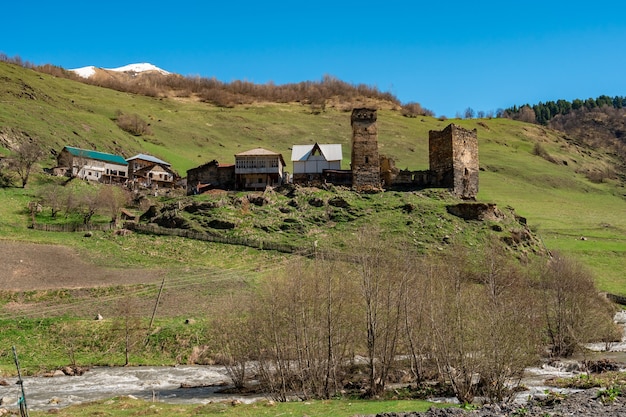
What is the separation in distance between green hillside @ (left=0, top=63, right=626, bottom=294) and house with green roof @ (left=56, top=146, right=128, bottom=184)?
4048 millimetres

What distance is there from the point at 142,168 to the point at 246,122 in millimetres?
79396

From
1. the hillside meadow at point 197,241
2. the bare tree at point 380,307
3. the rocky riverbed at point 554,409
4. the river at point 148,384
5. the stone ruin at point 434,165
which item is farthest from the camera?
the stone ruin at point 434,165

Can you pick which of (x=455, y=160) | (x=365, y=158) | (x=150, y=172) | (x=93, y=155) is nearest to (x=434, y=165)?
(x=455, y=160)

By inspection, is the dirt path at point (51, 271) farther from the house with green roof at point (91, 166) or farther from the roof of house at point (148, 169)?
the roof of house at point (148, 169)

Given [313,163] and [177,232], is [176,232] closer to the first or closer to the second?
[177,232]

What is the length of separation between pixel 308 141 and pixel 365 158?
273 ft

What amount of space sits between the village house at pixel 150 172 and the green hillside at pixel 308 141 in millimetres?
6941

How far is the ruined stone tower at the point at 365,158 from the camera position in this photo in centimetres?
8144

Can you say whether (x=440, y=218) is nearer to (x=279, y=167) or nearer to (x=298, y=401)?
(x=279, y=167)

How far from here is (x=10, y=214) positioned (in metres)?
67.2

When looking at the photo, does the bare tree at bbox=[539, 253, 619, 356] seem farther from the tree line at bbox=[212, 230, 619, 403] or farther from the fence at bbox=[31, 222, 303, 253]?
the fence at bbox=[31, 222, 303, 253]

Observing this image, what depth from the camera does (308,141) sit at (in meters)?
164

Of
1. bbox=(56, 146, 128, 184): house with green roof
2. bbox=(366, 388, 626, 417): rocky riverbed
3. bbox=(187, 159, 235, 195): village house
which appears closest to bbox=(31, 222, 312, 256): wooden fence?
bbox=(187, 159, 235, 195): village house

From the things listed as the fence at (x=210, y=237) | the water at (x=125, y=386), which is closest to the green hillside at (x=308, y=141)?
the fence at (x=210, y=237)
